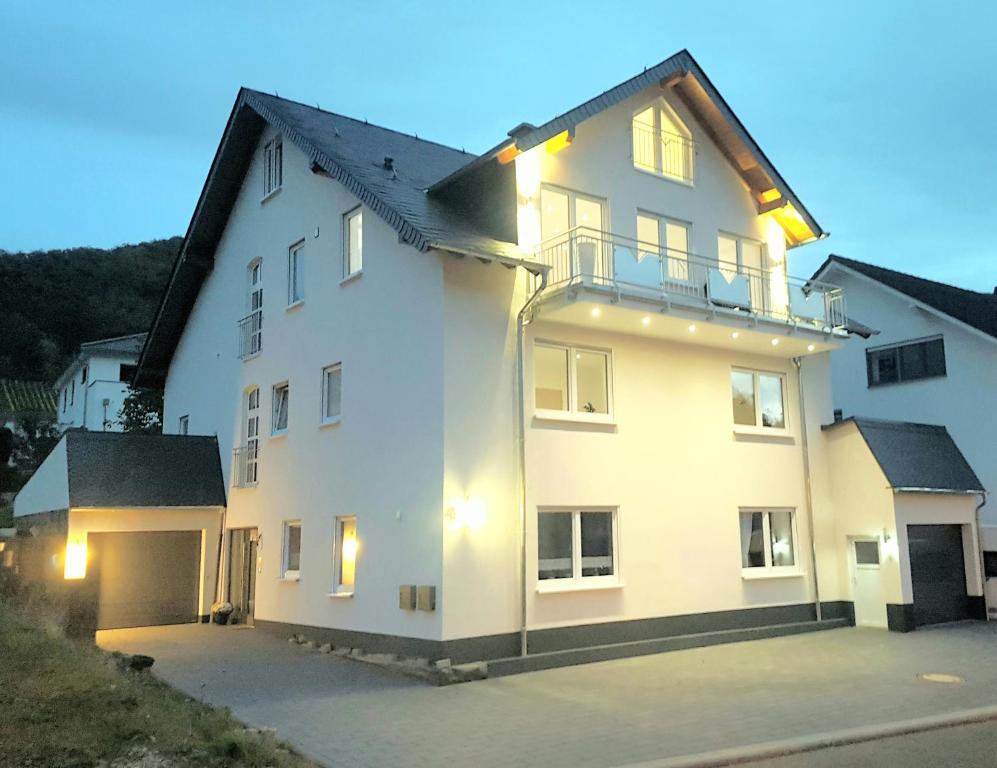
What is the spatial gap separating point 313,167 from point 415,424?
5.72 metres

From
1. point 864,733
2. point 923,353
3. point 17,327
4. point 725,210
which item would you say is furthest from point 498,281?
point 17,327

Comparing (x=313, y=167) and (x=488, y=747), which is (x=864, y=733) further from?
(x=313, y=167)

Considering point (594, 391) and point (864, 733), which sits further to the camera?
point (594, 391)

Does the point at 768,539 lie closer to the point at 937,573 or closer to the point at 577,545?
the point at 937,573

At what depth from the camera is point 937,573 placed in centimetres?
1680

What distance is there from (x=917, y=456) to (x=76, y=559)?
646 inches

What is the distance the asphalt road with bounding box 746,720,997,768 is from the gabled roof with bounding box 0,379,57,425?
55907 millimetres

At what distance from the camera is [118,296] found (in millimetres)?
68125

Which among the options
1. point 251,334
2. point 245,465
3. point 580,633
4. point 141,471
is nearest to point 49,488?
point 141,471

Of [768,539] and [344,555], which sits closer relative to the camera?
[344,555]

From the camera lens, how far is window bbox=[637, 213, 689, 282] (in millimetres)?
15633

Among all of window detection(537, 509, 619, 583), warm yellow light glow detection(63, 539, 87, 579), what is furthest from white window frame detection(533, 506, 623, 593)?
warm yellow light glow detection(63, 539, 87, 579)

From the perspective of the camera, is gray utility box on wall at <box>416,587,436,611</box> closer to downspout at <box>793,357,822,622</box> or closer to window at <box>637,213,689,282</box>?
window at <box>637,213,689,282</box>

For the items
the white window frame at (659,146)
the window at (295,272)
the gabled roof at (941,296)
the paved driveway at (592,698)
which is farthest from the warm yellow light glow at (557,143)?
the gabled roof at (941,296)
